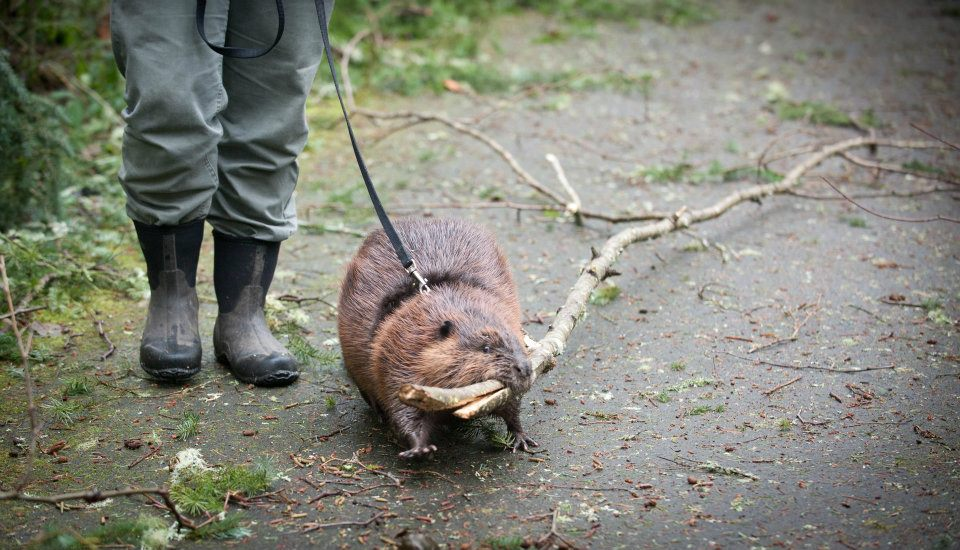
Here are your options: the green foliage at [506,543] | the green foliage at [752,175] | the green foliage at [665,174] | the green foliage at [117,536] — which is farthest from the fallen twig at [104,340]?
the green foliage at [752,175]

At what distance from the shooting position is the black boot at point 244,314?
136 inches

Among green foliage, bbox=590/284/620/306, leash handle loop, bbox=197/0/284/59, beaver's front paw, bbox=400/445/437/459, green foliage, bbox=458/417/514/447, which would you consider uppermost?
leash handle loop, bbox=197/0/284/59

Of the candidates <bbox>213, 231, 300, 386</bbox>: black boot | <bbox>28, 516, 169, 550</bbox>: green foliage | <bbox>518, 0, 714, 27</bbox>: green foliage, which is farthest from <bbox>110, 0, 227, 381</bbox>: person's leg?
<bbox>518, 0, 714, 27</bbox>: green foliage

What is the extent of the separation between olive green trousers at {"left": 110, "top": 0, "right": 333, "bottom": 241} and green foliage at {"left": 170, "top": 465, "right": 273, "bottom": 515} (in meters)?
0.98

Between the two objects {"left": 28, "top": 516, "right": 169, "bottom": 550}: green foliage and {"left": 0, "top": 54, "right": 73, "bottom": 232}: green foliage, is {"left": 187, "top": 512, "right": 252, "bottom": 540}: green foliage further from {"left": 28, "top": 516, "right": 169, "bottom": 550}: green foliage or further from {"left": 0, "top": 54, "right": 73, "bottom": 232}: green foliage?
{"left": 0, "top": 54, "right": 73, "bottom": 232}: green foliage

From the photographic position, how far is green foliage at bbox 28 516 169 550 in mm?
2295

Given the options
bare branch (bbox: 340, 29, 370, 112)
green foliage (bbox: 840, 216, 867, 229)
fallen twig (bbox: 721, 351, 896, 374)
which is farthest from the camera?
bare branch (bbox: 340, 29, 370, 112)

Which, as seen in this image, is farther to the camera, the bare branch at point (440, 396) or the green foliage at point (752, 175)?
the green foliage at point (752, 175)

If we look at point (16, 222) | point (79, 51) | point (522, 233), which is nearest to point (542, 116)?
point (522, 233)

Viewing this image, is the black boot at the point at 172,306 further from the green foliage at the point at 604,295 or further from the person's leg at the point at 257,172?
the green foliage at the point at 604,295

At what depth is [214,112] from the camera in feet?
10.2

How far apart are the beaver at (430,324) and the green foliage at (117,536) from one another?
796mm

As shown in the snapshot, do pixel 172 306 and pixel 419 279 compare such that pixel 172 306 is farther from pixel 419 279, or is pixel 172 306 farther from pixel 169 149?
pixel 419 279

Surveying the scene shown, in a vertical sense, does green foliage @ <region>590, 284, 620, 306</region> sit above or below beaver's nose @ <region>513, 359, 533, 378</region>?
below
